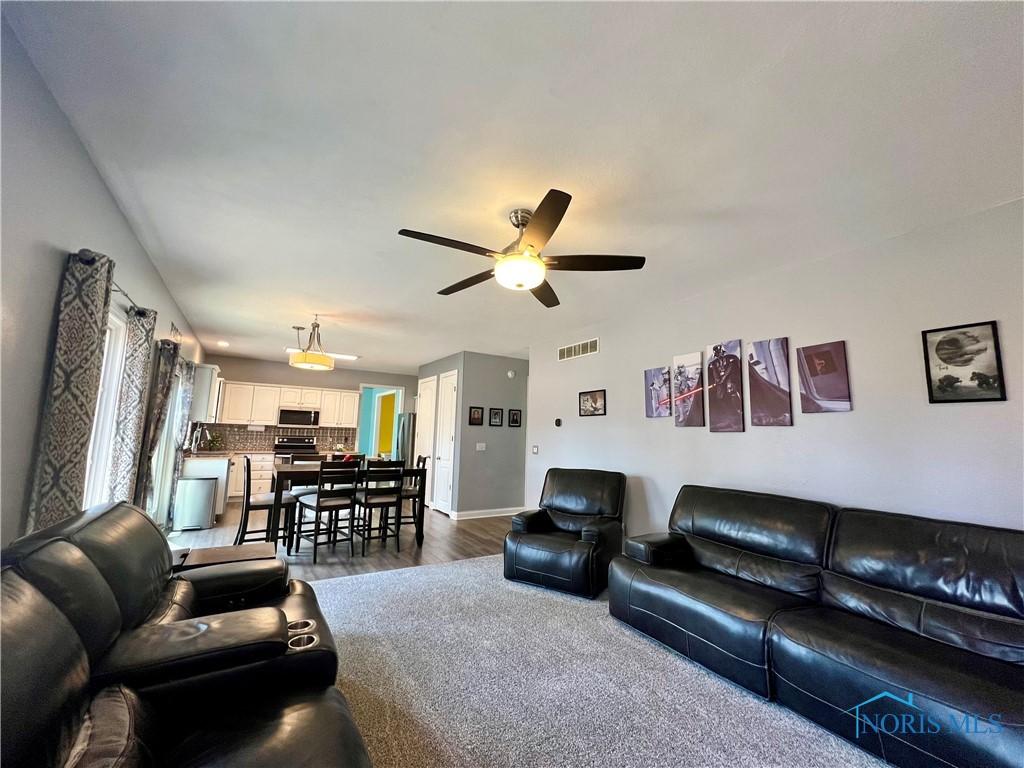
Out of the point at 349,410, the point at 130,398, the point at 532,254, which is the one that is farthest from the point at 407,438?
the point at 532,254

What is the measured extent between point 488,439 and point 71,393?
5.01 meters

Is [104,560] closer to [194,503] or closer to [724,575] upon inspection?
[724,575]

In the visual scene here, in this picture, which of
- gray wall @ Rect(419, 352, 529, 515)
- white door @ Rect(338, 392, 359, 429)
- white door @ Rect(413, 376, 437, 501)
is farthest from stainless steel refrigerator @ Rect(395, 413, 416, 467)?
gray wall @ Rect(419, 352, 529, 515)

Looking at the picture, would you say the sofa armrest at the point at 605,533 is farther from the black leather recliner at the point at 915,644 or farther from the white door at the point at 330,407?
the white door at the point at 330,407

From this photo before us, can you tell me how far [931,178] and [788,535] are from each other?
82.3 inches

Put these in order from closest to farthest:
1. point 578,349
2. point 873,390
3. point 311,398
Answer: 1. point 873,390
2. point 578,349
3. point 311,398

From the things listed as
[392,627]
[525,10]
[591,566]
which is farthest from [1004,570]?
[392,627]

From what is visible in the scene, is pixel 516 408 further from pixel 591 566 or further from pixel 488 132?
pixel 488 132

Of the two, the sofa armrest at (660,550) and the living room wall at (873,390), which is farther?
the sofa armrest at (660,550)

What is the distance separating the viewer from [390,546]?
15.4 ft

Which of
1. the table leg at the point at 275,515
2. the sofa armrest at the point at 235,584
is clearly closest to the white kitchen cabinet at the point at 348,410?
the table leg at the point at 275,515

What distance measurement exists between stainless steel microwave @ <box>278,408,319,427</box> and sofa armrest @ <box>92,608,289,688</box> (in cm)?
712

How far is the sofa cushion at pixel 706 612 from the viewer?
6.83 feet

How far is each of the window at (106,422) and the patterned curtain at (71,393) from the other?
1304 mm
